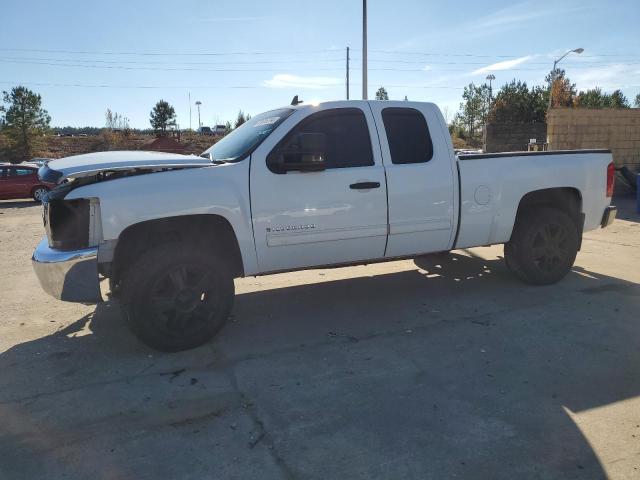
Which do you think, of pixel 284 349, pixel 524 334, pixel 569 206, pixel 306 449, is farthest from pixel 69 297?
pixel 569 206

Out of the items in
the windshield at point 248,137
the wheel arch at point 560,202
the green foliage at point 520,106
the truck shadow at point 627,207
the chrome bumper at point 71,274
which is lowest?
the truck shadow at point 627,207

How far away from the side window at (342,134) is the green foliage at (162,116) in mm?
60377

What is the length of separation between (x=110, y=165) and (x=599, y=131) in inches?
570

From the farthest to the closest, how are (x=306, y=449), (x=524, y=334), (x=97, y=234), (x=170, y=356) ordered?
(x=524, y=334), (x=170, y=356), (x=97, y=234), (x=306, y=449)

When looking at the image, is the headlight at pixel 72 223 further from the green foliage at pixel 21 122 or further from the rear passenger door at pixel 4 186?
the green foliage at pixel 21 122

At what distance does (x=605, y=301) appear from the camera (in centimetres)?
531

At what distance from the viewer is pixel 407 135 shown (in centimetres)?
493

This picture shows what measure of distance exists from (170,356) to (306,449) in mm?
1739

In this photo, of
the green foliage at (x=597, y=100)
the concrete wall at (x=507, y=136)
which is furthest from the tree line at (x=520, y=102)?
the concrete wall at (x=507, y=136)

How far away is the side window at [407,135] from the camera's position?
484cm

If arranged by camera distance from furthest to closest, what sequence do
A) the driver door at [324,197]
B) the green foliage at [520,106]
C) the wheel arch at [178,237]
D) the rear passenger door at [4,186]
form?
the green foliage at [520,106] < the rear passenger door at [4,186] < the driver door at [324,197] < the wheel arch at [178,237]

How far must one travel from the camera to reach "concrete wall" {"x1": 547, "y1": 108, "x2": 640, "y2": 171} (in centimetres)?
1405

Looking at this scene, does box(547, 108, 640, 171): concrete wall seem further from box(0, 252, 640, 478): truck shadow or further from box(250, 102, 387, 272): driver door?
box(250, 102, 387, 272): driver door

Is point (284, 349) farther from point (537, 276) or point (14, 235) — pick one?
point (14, 235)
